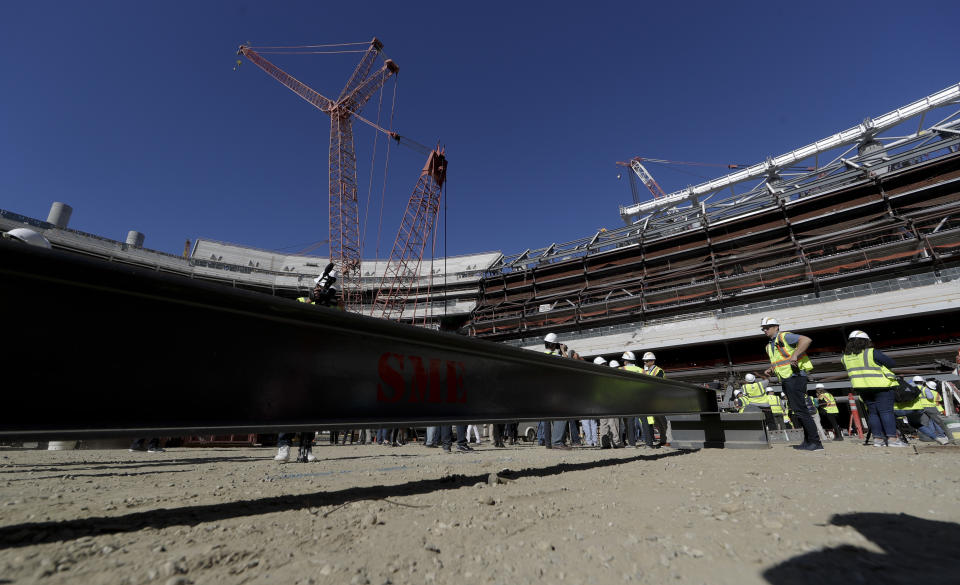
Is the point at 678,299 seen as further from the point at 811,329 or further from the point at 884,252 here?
the point at 884,252

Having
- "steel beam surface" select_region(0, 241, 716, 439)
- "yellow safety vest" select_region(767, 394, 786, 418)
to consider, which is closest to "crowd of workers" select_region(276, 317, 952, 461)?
"yellow safety vest" select_region(767, 394, 786, 418)

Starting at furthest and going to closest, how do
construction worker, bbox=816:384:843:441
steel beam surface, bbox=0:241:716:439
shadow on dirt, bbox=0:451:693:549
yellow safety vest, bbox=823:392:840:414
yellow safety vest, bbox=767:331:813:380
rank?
yellow safety vest, bbox=823:392:840:414, construction worker, bbox=816:384:843:441, yellow safety vest, bbox=767:331:813:380, steel beam surface, bbox=0:241:716:439, shadow on dirt, bbox=0:451:693:549

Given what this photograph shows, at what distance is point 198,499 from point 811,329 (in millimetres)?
21938

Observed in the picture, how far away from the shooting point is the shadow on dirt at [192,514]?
126 centimetres

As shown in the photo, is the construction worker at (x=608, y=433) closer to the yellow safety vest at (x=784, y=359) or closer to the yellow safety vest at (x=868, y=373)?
the yellow safety vest at (x=784, y=359)

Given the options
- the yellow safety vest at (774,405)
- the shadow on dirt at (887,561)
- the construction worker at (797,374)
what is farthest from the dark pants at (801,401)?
the yellow safety vest at (774,405)

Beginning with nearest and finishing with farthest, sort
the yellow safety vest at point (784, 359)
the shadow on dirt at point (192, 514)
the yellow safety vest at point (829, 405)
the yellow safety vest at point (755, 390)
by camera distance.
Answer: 1. the shadow on dirt at point (192, 514)
2. the yellow safety vest at point (784, 359)
3. the yellow safety vest at point (755, 390)
4. the yellow safety vest at point (829, 405)

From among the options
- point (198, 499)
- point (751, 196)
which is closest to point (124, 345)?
point (198, 499)

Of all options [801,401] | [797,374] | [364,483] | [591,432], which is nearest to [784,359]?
[797,374]

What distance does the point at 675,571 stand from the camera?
41.9 inches

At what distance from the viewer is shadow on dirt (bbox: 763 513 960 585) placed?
3.28 feet

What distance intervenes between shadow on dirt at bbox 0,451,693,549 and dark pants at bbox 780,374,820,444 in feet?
15.0

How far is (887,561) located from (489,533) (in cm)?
111

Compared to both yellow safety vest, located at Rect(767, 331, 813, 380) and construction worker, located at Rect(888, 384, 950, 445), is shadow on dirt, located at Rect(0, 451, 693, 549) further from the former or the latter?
construction worker, located at Rect(888, 384, 950, 445)
